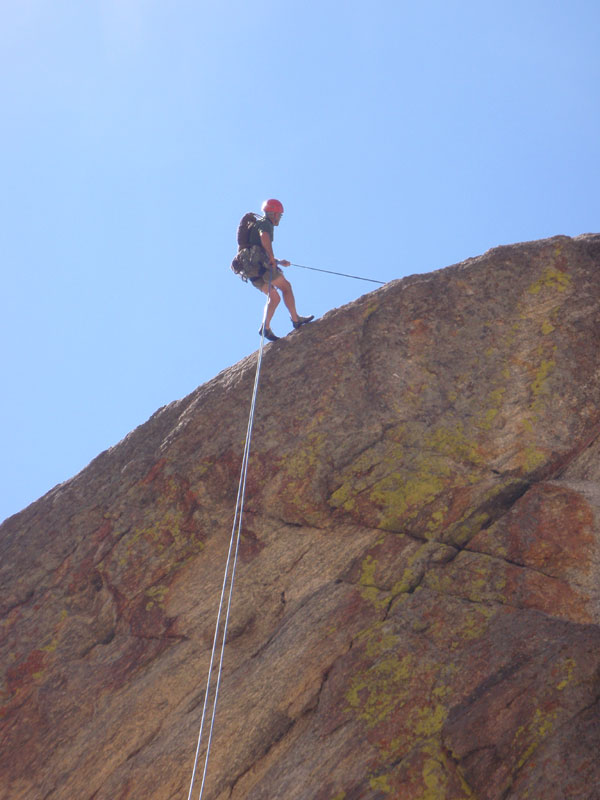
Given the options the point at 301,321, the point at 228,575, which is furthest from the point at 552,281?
the point at 228,575

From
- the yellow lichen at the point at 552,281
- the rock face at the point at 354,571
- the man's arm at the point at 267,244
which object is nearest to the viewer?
the rock face at the point at 354,571

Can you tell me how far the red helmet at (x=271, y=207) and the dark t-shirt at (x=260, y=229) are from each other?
0.53 feet

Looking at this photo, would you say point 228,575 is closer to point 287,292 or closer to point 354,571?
point 354,571

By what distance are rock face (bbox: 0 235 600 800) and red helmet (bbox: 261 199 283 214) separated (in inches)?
99.9

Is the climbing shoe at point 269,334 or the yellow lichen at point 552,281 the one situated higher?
the climbing shoe at point 269,334

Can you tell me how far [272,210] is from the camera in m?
13.5

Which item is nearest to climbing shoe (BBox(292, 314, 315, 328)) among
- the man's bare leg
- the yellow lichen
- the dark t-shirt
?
the man's bare leg

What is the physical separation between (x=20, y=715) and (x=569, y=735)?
6177 millimetres

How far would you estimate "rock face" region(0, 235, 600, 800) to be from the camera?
751cm

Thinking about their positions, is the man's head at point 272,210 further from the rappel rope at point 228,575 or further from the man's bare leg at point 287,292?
the rappel rope at point 228,575

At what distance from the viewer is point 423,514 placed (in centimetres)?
944

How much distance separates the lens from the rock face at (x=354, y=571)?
7508mm

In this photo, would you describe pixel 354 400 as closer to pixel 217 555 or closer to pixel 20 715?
pixel 217 555

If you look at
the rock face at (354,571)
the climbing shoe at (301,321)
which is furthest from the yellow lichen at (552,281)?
the climbing shoe at (301,321)
